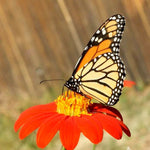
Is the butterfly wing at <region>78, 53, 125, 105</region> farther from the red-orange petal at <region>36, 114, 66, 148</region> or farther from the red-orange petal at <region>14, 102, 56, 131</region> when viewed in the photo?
the red-orange petal at <region>36, 114, 66, 148</region>

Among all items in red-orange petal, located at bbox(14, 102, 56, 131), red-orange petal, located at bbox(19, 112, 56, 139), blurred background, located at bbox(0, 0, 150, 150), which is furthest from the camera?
blurred background, located at bbox(0, 0, 150, 150)

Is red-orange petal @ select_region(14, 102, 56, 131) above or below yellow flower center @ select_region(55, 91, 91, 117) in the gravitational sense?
above

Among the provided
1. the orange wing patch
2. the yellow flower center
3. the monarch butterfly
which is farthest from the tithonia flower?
the orange wing patch

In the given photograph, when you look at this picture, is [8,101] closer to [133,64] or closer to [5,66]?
[5,66]

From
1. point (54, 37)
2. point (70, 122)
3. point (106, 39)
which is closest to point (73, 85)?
point (106, 39)

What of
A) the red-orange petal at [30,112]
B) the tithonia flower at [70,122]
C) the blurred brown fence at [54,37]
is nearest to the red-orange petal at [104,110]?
the tithonia flower at [70,122]

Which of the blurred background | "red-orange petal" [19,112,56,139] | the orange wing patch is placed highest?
the orange wing patch

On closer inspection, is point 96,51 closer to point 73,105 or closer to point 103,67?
point 103,67

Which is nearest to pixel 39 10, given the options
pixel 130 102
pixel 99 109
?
pixel 130 102
